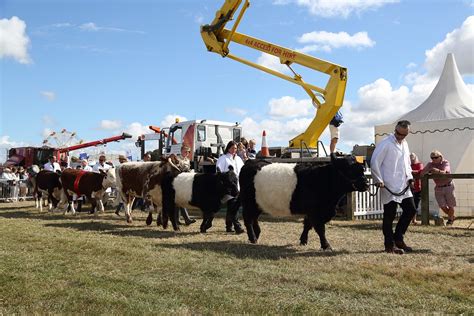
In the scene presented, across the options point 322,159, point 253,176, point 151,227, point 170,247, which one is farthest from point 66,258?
point 322,159

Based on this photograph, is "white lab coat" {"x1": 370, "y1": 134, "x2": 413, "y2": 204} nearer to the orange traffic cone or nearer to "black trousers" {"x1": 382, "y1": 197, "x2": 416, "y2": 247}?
"black trousers" {"x1": 382, "y1": 197, "x2": 416, "y2": 247}

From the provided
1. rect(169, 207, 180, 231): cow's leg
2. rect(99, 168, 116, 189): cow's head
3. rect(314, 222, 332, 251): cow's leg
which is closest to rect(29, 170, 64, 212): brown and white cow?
rect(99, 168, 116, 189): cow's head

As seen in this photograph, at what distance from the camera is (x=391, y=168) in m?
7.22

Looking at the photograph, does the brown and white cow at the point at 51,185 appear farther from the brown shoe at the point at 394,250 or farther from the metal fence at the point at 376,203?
the brown shoe at the point at 394,250

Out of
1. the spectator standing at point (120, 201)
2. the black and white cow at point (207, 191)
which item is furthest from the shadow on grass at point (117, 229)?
the spectator standing at point (120, 201)

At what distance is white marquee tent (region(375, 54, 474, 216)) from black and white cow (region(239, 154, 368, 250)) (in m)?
6.22

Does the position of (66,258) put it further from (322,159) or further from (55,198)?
(55,198)

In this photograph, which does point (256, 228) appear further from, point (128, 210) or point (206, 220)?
point (128, 210)

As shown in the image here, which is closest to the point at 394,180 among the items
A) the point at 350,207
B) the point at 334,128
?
the point at 350,207

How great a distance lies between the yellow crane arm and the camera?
14.5m

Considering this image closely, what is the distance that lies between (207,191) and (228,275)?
13.3 feet

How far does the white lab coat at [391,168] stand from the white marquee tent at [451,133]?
6.04 metres

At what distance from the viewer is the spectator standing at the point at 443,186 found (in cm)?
1128

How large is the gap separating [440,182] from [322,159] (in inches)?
111
